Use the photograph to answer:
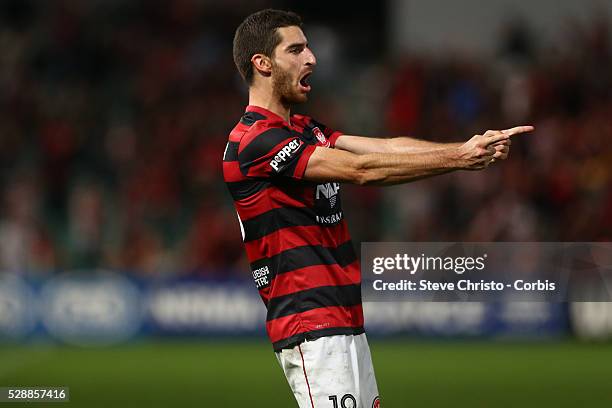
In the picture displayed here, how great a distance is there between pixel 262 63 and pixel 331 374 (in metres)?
1.43

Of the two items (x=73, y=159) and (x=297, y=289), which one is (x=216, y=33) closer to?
(x=73, y=159)

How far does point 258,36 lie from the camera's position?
5.16 meters

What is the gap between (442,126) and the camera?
16125 millimetres

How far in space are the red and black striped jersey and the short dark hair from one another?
10.0 inches

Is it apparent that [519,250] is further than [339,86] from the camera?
No

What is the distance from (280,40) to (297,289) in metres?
1.12

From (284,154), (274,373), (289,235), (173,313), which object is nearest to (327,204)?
(289,235)

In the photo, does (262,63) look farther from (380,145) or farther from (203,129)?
(203,129)

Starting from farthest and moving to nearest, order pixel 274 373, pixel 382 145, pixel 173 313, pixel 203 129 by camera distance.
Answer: pixel 203 129
pixel 173 313
pixel 274 373
pixel 382 145

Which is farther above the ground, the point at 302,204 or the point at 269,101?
the point at 269,101

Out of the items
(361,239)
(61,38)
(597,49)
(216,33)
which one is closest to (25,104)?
(61,38)

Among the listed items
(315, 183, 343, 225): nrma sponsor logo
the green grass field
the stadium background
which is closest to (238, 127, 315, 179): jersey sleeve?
(315, 183, 343, 225): nrma sponsor logo

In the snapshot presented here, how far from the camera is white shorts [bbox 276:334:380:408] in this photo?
4.93m

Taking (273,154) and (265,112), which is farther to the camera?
(265,112)
